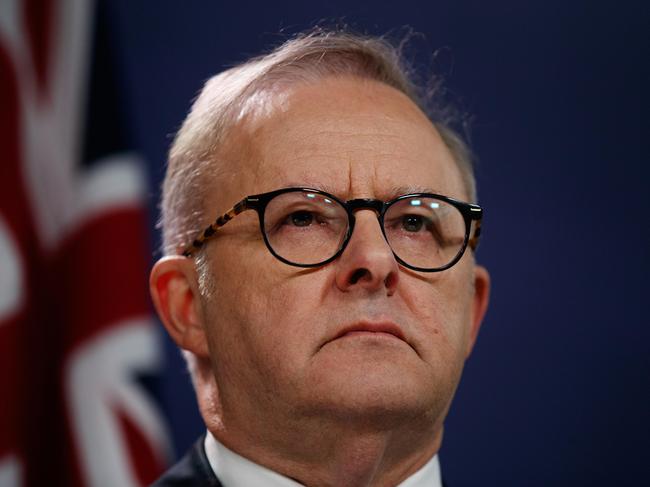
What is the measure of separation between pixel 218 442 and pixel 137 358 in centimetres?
47

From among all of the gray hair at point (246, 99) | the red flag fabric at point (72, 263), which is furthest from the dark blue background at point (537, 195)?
the gray hair at point (246, 99)

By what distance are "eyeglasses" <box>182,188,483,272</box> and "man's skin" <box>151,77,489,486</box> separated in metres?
0.02

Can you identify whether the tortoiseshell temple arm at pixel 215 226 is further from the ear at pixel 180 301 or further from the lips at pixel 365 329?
the lips at pixel 365 329

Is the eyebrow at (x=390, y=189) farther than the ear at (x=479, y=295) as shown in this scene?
No

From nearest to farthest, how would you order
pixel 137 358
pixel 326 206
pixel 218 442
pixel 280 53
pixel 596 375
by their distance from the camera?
pixel 326 206 → pixel 218 442 → pixel 280 53 → pixel 137 358 → pixel 596 375

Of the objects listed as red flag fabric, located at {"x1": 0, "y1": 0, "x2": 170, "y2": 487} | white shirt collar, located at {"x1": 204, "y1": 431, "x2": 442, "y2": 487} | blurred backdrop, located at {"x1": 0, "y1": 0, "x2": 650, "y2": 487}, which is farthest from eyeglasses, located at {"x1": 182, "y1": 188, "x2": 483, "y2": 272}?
blurred backdrop, located at {"x1": 0, "y1": 0, "x2": 650, "y2": 487}

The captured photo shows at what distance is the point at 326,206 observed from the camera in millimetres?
1541

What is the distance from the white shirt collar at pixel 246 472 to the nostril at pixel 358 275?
0.43 meters

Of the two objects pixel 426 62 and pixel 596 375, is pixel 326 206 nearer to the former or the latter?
pixel 426 62

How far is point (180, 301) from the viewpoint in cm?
176

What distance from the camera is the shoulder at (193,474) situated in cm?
167

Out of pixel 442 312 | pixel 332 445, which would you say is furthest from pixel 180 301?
pixel 442 312

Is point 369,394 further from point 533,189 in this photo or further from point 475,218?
point 533,189

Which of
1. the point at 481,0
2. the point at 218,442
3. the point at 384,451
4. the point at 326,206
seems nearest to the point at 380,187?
the point at 326,206
